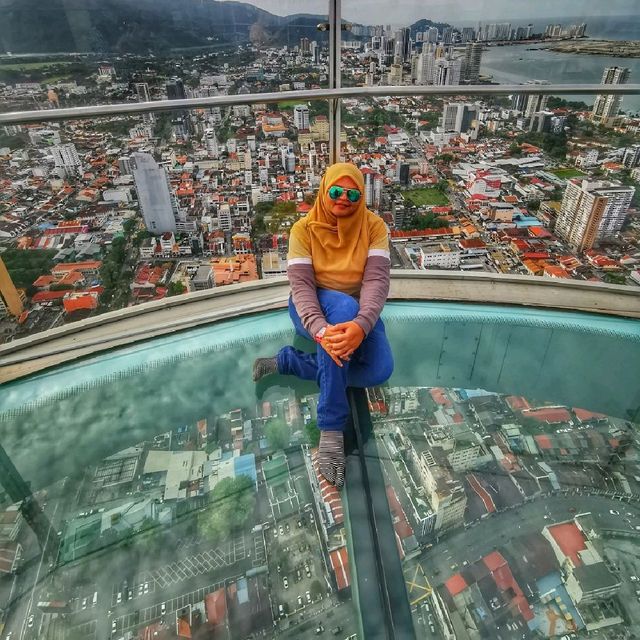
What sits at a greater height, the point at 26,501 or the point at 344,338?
the point at 344,338

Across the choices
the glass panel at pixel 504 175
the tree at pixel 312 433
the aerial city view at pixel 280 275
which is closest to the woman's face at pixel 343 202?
the glass panel at pixel 504 175

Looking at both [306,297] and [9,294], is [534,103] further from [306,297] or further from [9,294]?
[9,294]

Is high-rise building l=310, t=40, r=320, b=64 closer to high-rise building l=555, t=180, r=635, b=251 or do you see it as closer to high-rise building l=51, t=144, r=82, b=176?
high-rise building l=51, t=144, r=82, b=176

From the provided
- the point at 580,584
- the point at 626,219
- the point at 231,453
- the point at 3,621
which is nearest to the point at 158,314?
the point at 231,453

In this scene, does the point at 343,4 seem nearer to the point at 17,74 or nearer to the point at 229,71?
the point at 229,71

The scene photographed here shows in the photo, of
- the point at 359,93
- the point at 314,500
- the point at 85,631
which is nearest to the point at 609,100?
the point at 359,93

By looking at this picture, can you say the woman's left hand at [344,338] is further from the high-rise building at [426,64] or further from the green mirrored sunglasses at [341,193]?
the high-rise building at [426,64]
